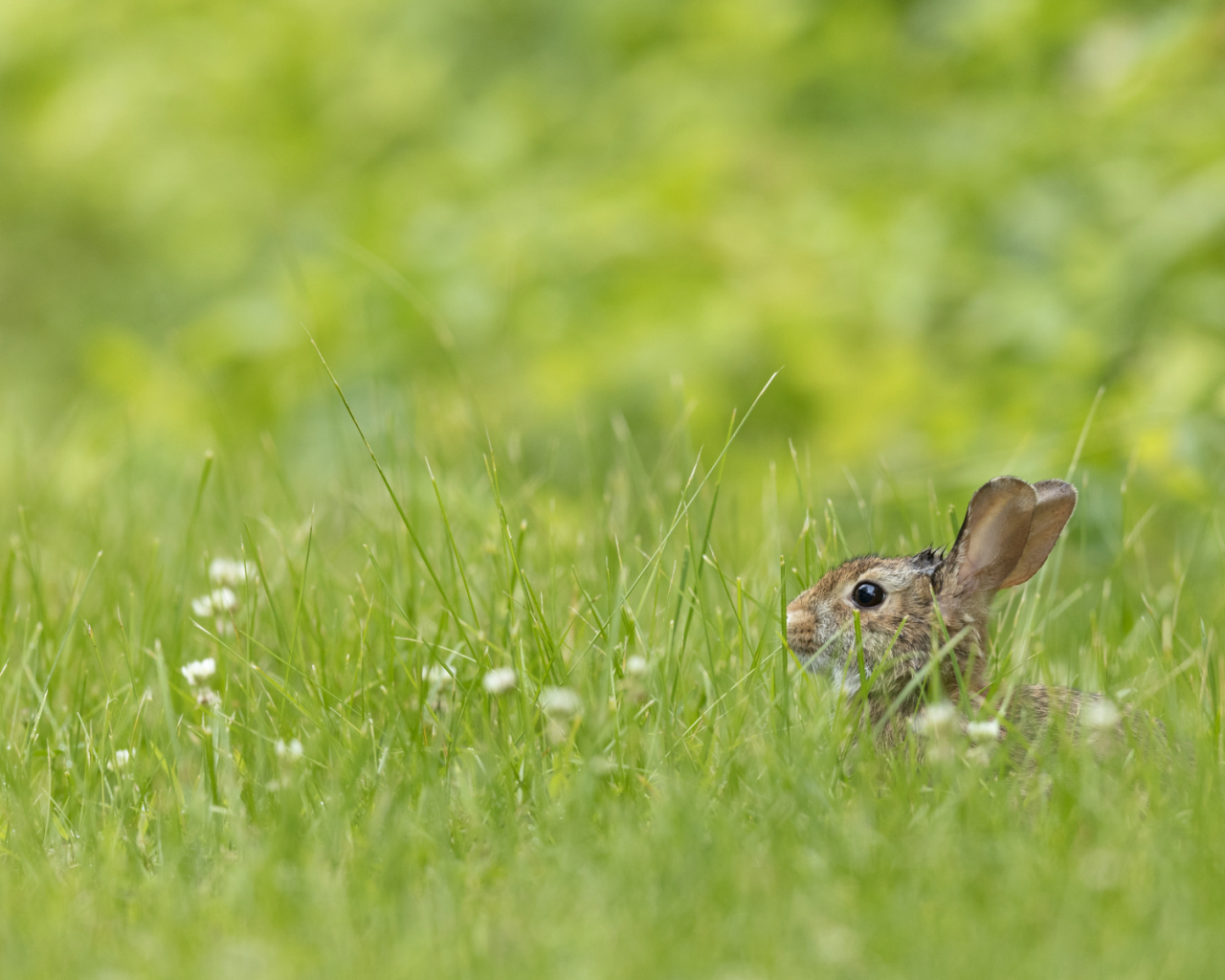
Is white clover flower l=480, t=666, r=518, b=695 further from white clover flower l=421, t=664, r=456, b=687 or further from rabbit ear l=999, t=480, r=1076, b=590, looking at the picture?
rabbit ear l=999, t=480, r=1076, b=590

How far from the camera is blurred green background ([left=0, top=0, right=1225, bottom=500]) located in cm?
596

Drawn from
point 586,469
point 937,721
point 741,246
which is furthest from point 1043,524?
point 741,246

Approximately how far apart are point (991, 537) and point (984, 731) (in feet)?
2.15

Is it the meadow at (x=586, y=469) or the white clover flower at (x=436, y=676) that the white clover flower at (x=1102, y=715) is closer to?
the meadow at (x=586, y=469)

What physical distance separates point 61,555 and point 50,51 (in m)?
6.33

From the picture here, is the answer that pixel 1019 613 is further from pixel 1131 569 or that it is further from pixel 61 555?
pixel 61 555

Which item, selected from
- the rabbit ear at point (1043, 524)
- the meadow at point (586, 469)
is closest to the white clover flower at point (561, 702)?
the meadow at point (586, 469)

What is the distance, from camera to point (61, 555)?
4996 mm

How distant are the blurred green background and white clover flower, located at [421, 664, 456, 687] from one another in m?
1.12

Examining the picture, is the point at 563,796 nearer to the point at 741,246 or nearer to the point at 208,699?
the point at 208,699

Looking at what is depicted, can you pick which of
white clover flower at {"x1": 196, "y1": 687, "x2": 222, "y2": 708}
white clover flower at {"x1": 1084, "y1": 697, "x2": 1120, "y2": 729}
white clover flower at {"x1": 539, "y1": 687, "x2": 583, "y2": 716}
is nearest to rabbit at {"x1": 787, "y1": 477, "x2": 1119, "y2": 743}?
white clover flower at {"x1": 1084, "y1": 697, "x2": 1120, "y2": 729}

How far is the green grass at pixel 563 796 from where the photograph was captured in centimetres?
238

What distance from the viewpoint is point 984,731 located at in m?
2.96

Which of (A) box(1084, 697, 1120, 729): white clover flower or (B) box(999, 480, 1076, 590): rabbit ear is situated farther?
(B) box(999, 480, 1076, 590): rabbit ear
